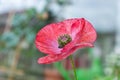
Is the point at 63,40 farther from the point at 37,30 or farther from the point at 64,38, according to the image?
the point at 37,30

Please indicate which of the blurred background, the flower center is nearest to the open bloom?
the flower center

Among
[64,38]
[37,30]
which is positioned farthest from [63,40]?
[37,30]

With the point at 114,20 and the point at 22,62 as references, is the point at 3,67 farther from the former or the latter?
the point at 114,20

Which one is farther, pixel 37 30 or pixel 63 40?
pixel 37 30

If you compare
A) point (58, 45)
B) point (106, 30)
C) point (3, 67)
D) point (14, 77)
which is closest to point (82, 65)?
point (106, 30)

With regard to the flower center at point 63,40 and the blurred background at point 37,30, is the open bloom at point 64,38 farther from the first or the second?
the blurred background at point 37,30

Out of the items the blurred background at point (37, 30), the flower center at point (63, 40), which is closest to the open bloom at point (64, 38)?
the flower center at point (63, 40)

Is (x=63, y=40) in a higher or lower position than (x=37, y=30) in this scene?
higher
